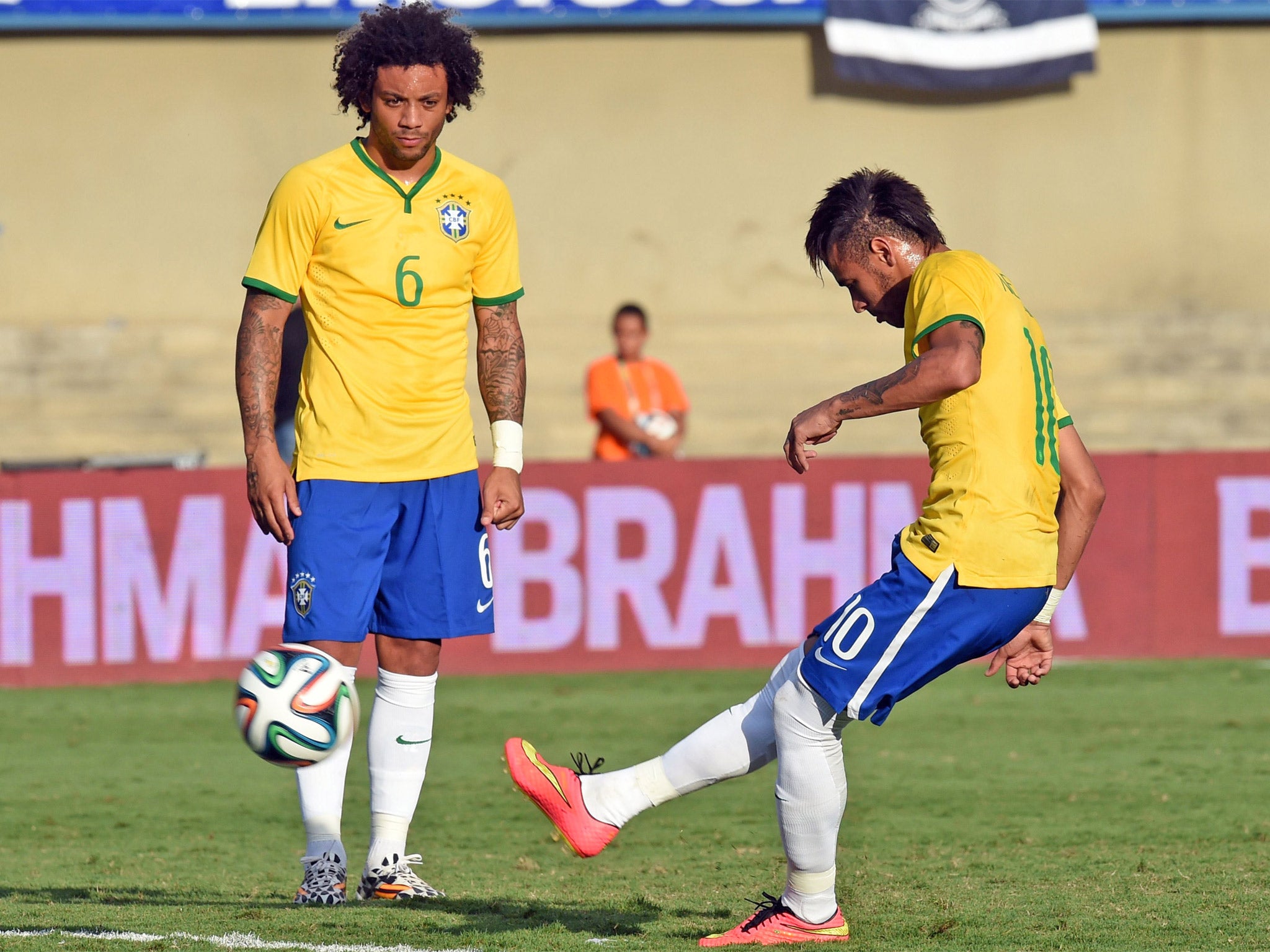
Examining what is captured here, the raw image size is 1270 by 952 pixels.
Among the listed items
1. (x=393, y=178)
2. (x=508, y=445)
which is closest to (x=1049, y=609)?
(x=508, y=445)

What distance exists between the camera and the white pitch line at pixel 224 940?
4000mm

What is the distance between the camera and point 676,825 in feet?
20.6

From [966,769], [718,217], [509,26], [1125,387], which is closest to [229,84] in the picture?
[509,26]

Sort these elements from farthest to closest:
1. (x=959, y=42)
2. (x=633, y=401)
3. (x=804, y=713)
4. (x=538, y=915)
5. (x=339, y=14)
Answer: (x=959, y=42)
(x=339, y=14)
(x=633, y=401)
(x=538, y=915)
(x=804, y=713)

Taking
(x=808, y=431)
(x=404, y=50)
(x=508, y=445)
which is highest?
(x=404, y=50)

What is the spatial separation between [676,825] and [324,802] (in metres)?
1.81

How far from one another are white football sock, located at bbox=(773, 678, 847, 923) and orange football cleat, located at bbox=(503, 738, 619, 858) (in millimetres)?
454

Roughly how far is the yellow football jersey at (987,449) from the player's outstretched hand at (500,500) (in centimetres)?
133

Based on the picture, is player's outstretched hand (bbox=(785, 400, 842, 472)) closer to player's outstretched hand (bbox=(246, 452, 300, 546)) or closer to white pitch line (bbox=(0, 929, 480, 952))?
white pitch line (bbox=(0, 929, 480, 952))

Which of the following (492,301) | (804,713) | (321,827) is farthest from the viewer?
(492,301)

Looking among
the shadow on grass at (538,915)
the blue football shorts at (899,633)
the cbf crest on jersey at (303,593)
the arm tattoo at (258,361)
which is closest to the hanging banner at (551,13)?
the arm tattoo at (258,361)

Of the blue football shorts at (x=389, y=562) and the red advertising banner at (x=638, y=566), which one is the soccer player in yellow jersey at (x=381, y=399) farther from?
the red advertising banner at (x=638, y=566)

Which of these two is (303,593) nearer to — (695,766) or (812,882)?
(695,766)

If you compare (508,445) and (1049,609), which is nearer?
(1049,609)
